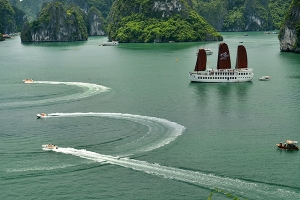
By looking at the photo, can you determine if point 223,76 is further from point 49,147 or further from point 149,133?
point 49,147

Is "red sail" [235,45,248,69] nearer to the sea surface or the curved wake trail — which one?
the sea surface

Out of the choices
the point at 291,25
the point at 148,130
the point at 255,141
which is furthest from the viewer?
the point at 291,25

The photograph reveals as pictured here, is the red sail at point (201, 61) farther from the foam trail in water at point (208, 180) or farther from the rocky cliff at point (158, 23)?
the rocky cliff at point (158, 23)

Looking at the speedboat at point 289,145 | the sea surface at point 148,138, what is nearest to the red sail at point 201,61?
the sea surface at point 148,138

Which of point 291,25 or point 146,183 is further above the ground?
point 291,25

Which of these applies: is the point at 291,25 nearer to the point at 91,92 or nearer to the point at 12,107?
the point at 91,92

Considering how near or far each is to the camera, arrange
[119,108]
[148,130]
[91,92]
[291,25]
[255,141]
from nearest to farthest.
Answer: [255,141], [148,130], [119,108], [91,92], [291,25]

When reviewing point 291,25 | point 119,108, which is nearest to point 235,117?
point 119,108
